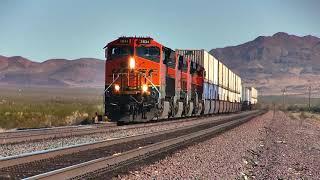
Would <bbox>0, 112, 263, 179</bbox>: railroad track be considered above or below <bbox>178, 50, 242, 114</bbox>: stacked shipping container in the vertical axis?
below

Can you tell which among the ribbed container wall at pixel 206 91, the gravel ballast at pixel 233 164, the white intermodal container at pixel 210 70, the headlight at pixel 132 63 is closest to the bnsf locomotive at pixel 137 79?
the headlight at pixel 132 63

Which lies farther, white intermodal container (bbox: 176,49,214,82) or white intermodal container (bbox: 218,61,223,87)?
white intermodal container (bbox: 218,61,223,87)

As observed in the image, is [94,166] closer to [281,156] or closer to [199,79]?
[281,156]

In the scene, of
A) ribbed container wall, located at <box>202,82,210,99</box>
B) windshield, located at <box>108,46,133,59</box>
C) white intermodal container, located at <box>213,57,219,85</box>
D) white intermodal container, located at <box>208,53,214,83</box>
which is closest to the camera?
windshield, located at <box>108,46,133,59</box>

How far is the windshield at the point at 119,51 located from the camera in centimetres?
2715

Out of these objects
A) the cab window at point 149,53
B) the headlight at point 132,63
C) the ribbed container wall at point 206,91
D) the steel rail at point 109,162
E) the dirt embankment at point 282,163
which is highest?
the cab window at point 149,53

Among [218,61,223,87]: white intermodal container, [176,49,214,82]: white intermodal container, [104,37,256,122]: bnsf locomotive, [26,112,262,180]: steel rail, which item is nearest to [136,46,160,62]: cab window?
[104,37,256,122]: bnsf locomotive

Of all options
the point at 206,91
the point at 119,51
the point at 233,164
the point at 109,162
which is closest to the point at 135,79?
the point at 119,51

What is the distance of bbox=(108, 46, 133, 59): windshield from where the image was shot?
27.2 metres

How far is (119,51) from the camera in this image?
27359 millimetres

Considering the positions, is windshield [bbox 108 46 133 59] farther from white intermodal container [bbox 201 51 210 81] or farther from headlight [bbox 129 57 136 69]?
white intermodal container [bbox 201 51 210 81]

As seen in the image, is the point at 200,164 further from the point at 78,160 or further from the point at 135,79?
the point at 135,79

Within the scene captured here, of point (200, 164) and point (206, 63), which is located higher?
point (206, 63)

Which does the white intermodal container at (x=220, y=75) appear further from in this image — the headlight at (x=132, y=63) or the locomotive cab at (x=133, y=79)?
the headlight at (x=132, y=63)
